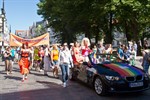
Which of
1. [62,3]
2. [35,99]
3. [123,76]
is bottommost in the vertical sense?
[35,99]

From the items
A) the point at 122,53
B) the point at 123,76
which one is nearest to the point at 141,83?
the point at 123,76

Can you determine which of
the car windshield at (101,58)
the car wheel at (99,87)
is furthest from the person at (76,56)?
the car wheel at (99,87)

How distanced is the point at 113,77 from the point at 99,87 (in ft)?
2.29

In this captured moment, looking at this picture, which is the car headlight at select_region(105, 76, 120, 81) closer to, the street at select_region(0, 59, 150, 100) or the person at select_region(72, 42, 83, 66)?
the street at select_region(0, 59, 150, 100)

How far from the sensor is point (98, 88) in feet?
32.8

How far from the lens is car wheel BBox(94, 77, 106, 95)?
966cm

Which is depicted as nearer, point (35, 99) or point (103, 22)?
point (35, 99)

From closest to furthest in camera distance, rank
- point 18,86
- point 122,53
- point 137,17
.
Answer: point 18,86 < point 122,53 < point 137,17

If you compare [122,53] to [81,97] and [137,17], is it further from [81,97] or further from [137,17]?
[137,17]

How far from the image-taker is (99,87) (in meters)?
9.91

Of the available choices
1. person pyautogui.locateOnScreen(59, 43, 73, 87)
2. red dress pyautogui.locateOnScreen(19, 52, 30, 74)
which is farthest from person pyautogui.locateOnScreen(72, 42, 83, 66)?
red dress pyautogui.locateOnScreen(19, 52, 30, 74)

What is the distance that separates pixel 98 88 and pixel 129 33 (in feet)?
121

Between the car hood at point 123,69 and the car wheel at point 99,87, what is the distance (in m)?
0.52

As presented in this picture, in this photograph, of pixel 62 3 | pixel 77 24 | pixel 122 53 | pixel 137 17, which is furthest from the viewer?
pixel 77 24
